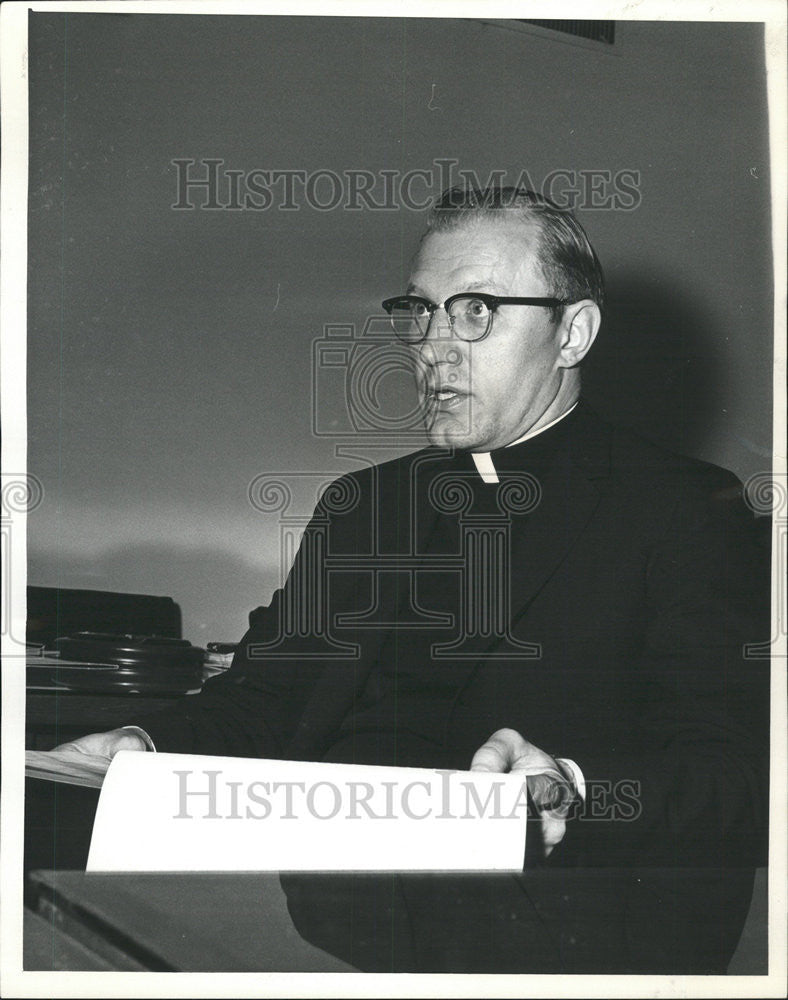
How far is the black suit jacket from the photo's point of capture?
1.43 meters

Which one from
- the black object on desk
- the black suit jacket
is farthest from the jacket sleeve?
the black object on desk

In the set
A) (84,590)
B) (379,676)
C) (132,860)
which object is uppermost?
(84,590)

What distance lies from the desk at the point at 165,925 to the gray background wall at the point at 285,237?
46cm

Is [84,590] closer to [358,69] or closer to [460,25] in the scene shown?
[358,69]

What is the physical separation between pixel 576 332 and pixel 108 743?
36.7 inches

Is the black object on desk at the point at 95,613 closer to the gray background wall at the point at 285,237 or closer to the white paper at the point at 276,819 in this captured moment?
the gray background wall at the point at 285,237

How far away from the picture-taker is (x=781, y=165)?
59.3 inches

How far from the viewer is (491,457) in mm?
1454

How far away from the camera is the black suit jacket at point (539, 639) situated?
143 cm

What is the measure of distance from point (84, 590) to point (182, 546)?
0.17 metres

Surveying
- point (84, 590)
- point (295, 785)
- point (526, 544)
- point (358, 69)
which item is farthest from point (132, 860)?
point (358, 69)

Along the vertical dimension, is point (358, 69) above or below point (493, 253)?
above

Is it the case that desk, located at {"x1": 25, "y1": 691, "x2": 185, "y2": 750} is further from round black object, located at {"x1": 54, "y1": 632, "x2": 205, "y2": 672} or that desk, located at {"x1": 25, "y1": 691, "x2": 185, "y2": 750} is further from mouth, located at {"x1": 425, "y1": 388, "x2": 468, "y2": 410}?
mouth, located at {"x1": 425, "y1": 388, "x2": 468, "y2": 410}

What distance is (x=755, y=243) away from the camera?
149cm
